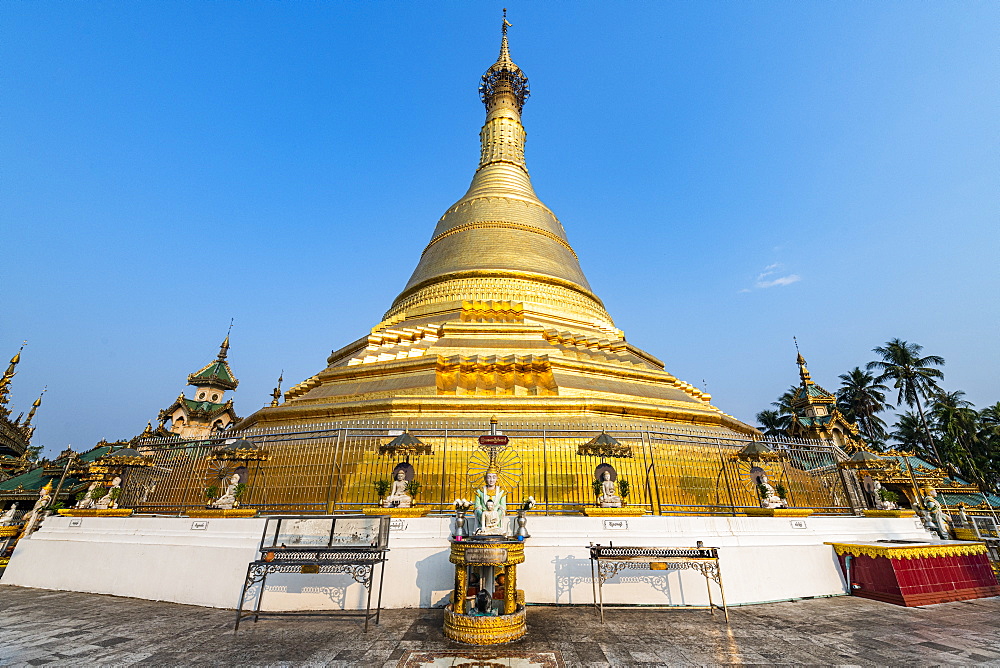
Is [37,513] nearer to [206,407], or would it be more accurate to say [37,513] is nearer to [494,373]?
[494,373]

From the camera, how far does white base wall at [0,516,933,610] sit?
21.2 ft

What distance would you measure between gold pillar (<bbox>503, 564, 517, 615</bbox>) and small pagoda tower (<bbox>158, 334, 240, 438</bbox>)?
24.7 m

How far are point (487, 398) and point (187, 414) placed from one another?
22768 mm

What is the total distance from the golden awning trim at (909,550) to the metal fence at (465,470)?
1.30 m

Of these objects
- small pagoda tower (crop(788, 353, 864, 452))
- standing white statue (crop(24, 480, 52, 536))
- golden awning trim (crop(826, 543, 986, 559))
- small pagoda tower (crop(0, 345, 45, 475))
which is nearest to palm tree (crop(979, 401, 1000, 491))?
Answer: small pagoda tower (crop(788, 353, 864, 452))

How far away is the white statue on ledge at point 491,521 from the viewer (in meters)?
5.67

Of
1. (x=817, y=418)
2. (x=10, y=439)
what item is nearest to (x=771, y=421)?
(x=817, y=418)

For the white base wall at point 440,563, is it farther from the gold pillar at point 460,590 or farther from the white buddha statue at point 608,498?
the gold pillar at point 460,590

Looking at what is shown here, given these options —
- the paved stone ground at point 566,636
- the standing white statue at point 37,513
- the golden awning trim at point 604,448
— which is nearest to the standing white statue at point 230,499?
the paved stone ground at point 566,636

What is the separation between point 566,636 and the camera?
5090 millimetres

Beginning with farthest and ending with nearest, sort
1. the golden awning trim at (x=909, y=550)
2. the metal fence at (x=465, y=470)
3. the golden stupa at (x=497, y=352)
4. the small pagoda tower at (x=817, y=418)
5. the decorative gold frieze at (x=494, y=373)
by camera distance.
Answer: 1. the small pagoda tower at (x=817, y=418)
2. the decorative gold frieze at (x=494, y=373)
3. the golden stupa at (x=497, y=352)
4. the metal fence at (x=465, y=470)
5. the golden awning trim at (x=909, y=550)

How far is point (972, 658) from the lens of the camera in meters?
4.46

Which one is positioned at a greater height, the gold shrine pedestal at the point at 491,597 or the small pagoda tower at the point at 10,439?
the small pagoda tower at the point at 10,439

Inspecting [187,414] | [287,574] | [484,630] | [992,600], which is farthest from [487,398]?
[187,414]
